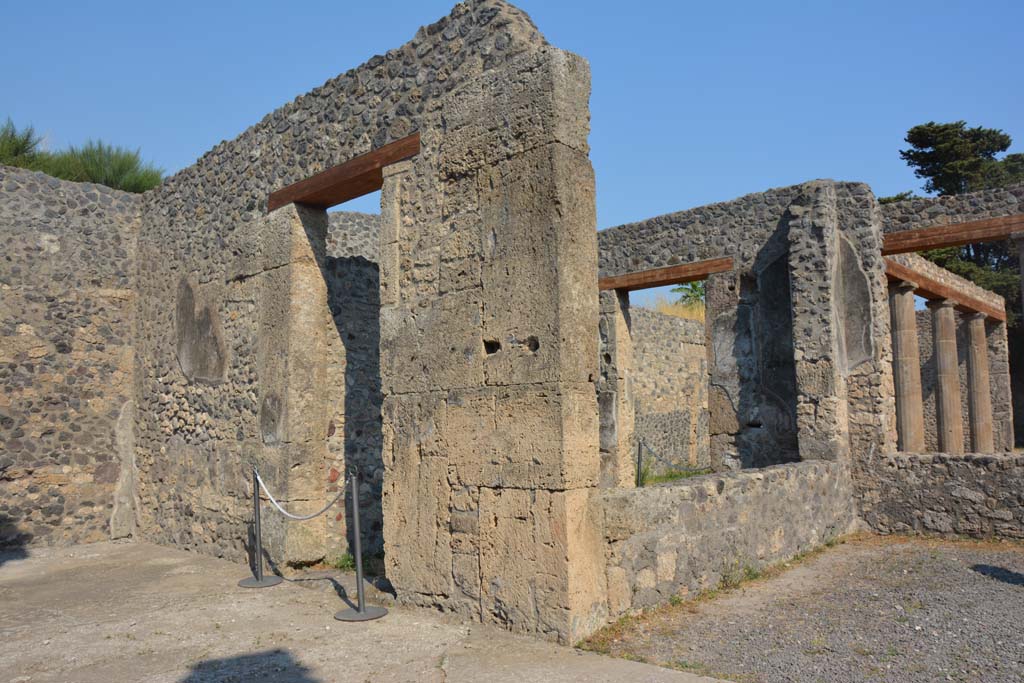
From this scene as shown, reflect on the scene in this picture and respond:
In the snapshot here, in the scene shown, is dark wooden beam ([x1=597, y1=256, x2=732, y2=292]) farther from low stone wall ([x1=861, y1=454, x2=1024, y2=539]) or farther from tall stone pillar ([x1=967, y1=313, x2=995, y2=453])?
tall stone pillar ([x1=967, y1=313, x2=995, y2=453])

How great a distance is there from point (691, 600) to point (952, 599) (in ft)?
5.64

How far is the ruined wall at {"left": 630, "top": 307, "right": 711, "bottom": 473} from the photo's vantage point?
15586mm

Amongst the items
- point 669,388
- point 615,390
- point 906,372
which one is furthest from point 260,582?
point 669,388

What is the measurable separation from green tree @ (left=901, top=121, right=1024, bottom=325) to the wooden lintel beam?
983 cm

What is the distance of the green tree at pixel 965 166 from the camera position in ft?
84.4

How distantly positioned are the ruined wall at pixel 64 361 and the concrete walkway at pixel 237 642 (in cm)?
173

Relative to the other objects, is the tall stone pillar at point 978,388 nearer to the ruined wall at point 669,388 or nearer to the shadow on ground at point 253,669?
the ruined wall at point 669,388

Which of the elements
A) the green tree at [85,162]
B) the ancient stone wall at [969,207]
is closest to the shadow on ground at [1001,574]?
the ancient stone wall at [969,207]

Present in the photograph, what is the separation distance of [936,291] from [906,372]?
92.2 inches

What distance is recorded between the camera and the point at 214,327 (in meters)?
7.26

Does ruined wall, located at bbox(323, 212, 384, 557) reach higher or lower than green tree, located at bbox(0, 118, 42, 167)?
lower

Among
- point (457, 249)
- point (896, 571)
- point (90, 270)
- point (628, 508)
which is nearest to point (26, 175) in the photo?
point (90, 270)

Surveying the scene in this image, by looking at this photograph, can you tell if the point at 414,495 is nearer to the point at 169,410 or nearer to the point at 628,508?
the point at 628,508

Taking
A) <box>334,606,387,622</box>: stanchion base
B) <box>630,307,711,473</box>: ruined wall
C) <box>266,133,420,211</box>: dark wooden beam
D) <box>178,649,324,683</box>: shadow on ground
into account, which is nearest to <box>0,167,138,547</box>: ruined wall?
<box>266,133,420,211</box>: dark wooden beam
